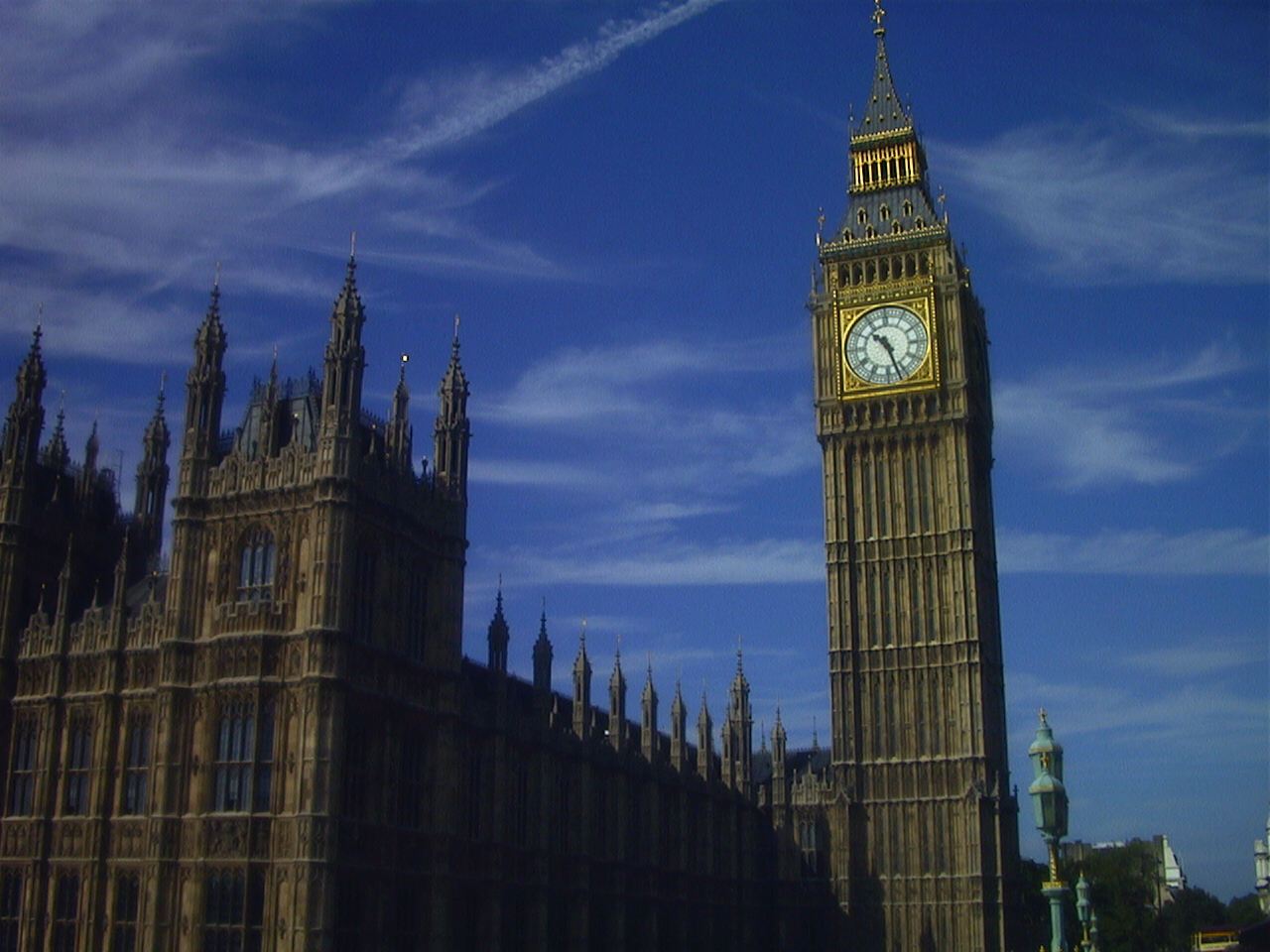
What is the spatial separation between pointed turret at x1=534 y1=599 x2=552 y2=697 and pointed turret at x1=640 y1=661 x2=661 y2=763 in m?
12.9

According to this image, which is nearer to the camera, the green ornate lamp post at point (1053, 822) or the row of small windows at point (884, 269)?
the green ornate lamp post at point (1053, 822)

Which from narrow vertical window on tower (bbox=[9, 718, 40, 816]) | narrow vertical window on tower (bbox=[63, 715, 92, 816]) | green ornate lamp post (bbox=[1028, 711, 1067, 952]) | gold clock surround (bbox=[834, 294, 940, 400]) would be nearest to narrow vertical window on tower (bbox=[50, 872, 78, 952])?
narrow vertical window on tower (bbox=[63, 715, 92, 816])

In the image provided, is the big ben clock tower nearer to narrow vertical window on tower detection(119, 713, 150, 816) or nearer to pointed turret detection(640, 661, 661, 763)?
pointed turret detection(640, 661, 661, 763)

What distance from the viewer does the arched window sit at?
168 feet

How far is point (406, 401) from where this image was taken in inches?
2217

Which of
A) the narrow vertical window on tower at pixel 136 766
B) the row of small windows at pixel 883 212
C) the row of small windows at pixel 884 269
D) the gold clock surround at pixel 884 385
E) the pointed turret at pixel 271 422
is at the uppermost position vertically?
the row of small windows at pixel 883 212

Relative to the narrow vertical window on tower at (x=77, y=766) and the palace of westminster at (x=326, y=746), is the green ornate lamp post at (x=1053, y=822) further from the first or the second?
the narrow vertical window on tower at (x=77, y=766)

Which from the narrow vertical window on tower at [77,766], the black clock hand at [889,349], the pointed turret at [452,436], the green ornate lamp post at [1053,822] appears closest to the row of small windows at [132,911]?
the narrow vertical window on tower at [77,766]

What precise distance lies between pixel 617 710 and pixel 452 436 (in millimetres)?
20272

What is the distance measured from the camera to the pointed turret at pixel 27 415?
58.1 m

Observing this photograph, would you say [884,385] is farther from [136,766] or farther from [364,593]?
[136,766]

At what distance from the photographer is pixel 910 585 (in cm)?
8875

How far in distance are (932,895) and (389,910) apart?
42507 millimetres

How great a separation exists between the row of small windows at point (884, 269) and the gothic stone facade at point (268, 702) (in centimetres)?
4339
